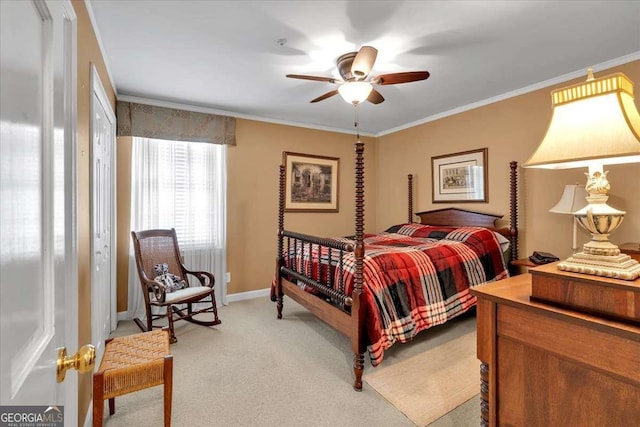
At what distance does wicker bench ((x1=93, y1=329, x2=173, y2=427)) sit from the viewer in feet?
4.62

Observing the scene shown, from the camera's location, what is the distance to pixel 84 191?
5.86ft

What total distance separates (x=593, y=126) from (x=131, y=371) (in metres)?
2.05

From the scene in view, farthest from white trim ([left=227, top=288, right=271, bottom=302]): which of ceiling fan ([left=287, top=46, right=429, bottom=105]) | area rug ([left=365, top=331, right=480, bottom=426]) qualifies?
ceiling fan ([left=287, top=46, right=429, bottom=105])

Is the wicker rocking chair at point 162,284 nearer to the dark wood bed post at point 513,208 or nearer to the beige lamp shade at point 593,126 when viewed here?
the beige lamp shade at point 593,126

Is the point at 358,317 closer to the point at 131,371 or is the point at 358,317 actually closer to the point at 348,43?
the point at 131,371

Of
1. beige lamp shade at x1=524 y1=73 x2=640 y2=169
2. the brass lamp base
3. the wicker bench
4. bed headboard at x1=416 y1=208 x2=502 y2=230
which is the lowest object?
the wicker bench

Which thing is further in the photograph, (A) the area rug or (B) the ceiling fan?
(B) the ceiling fan

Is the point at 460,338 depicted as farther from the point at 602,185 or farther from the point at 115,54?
the point at 115,54

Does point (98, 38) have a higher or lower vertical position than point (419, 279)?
higher

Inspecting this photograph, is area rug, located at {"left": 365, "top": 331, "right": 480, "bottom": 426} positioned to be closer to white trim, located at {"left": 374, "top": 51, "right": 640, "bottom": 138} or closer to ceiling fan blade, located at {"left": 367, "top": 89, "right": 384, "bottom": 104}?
ceiling fan blade, located at {"left": 367, "top": 89, "right": 384, "bottom": 104}

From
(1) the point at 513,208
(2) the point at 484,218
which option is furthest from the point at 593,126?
(2) the point at 484,218

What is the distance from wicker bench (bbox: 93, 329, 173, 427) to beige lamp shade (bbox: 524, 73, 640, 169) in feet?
6.03

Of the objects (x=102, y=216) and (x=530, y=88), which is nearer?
(x=102, y=216)

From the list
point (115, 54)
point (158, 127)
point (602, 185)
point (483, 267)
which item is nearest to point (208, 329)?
point (158, 127)
